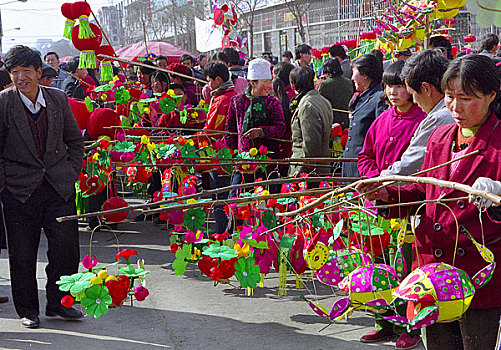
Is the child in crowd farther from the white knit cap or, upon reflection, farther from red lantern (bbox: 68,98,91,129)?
red lantern (bbox: 68,98,91,129)

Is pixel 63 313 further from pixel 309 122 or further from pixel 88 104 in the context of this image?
pixel 88 104


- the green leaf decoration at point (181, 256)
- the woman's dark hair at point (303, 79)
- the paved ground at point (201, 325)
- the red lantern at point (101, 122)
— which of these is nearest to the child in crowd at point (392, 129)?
the paved ground at point (201, 325)

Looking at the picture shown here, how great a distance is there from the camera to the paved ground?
447 centimetres

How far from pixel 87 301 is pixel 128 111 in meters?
4.48

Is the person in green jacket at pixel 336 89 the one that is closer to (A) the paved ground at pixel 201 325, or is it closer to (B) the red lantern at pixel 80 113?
(A) the paved ground at pixel 201 325

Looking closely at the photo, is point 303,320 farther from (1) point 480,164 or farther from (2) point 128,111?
(2) point 128,111

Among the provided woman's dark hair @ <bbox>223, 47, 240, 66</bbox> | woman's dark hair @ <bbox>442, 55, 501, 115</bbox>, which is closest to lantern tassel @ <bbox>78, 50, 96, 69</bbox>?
woman's dark hair @ <bbox>223, 47, 240, 66</bbox>

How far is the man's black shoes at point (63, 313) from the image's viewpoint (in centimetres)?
490

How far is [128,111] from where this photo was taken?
25.5ft

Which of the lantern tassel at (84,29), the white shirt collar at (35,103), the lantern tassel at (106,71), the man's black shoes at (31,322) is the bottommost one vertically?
the man's black shoes at (31,322)

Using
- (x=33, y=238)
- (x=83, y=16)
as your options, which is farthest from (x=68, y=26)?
(x=33, y=238)

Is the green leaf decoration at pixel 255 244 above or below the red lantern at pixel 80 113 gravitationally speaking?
below

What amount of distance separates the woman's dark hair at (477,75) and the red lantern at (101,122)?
489 cm

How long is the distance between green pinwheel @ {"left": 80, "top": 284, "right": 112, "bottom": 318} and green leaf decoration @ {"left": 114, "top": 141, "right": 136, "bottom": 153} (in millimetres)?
2918
